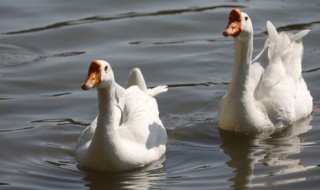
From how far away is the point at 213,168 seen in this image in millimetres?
9445

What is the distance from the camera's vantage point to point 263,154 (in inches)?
391

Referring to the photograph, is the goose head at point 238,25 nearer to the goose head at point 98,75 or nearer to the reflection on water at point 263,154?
the reflection on water at point 263,154

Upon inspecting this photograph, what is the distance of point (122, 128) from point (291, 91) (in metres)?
2.38

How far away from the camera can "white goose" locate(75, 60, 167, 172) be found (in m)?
8.92

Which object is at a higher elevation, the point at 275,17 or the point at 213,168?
the point at 275,17

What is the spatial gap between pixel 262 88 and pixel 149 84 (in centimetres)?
185

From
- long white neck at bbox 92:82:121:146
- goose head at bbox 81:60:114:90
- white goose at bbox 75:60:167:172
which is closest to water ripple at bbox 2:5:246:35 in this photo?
white goose at bbox 75:60:167:172

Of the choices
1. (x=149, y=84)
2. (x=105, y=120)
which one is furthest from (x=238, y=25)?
(x=149, y=84)

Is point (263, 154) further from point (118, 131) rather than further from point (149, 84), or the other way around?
point (149, 84)

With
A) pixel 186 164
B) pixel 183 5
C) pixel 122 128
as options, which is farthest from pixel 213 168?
pixel 183 5

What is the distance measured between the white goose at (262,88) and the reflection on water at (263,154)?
0.34ft

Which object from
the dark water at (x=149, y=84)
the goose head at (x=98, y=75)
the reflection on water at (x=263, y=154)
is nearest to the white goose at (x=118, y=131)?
the goose head at (x=98, y=75)

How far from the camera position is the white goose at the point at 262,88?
33.9 feet

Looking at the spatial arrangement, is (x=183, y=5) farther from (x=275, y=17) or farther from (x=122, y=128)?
(x=122, y=128)
